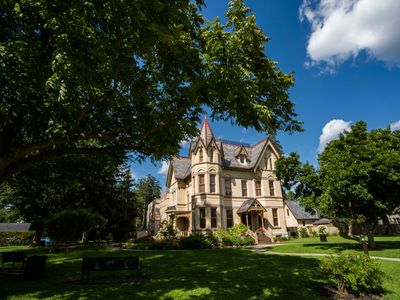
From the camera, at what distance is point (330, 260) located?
7.37 m

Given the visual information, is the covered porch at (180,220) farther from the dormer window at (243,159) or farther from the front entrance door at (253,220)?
the dormer window at (243,159)

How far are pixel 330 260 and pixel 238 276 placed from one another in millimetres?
3382

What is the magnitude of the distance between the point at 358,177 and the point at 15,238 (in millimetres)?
45245

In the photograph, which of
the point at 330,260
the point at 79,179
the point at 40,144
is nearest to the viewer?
the point at 330,260

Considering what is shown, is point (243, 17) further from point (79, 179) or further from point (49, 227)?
point (49, 227)

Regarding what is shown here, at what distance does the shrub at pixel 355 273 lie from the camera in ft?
22.2

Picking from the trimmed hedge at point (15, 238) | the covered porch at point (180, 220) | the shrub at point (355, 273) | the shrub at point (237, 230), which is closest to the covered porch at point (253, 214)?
the shrub at point (237, 230)

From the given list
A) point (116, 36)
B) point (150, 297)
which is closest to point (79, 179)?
point (150, 297)

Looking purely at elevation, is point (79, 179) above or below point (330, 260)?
above

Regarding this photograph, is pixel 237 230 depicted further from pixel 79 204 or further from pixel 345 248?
pixel 79 204

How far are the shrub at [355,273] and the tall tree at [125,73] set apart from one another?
4.55 metres

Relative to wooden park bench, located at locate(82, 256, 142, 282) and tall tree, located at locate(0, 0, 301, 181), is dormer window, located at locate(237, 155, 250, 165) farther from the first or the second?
wooden park bench, located at locate(82, 256, 142, 282)

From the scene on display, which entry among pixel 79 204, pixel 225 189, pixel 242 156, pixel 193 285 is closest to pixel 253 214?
pixel 225 189

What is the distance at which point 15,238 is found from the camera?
3769cm
